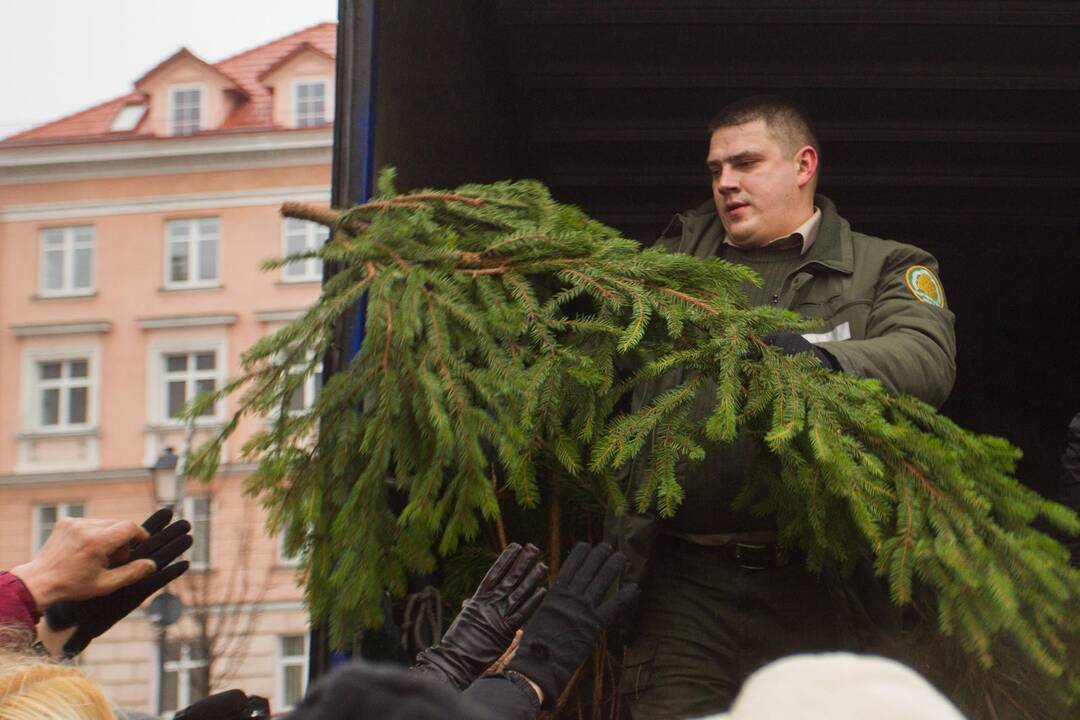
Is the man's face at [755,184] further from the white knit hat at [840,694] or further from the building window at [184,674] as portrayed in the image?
the building window at [184,674]

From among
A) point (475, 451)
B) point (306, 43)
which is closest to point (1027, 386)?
point (475, 451)

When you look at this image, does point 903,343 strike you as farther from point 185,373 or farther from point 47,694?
point 185,373

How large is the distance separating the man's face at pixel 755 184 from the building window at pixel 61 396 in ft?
83.7

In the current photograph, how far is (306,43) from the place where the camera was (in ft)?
47.5

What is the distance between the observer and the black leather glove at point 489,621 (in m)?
2.02

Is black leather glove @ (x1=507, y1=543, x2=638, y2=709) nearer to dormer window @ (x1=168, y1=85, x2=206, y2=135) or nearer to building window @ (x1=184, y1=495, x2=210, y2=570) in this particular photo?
dormer window @ (x1=168, y1=85, x2=206, y2=135)

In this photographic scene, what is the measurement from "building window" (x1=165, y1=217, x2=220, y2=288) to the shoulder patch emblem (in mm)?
23091

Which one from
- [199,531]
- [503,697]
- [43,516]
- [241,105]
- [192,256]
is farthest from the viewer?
[192,256]

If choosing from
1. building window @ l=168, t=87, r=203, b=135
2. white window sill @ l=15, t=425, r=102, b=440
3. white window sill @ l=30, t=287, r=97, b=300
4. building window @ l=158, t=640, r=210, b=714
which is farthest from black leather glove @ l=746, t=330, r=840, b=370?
white window sill @ l=30, t=287, r=97, b=300

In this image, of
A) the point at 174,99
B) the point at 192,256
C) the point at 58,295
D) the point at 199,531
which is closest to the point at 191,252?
the point at 192,256

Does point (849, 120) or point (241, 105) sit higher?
point (241, 105)

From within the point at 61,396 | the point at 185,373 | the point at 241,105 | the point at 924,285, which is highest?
the point at 241,105

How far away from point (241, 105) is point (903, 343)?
16731 mm

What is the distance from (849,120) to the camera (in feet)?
18.0
